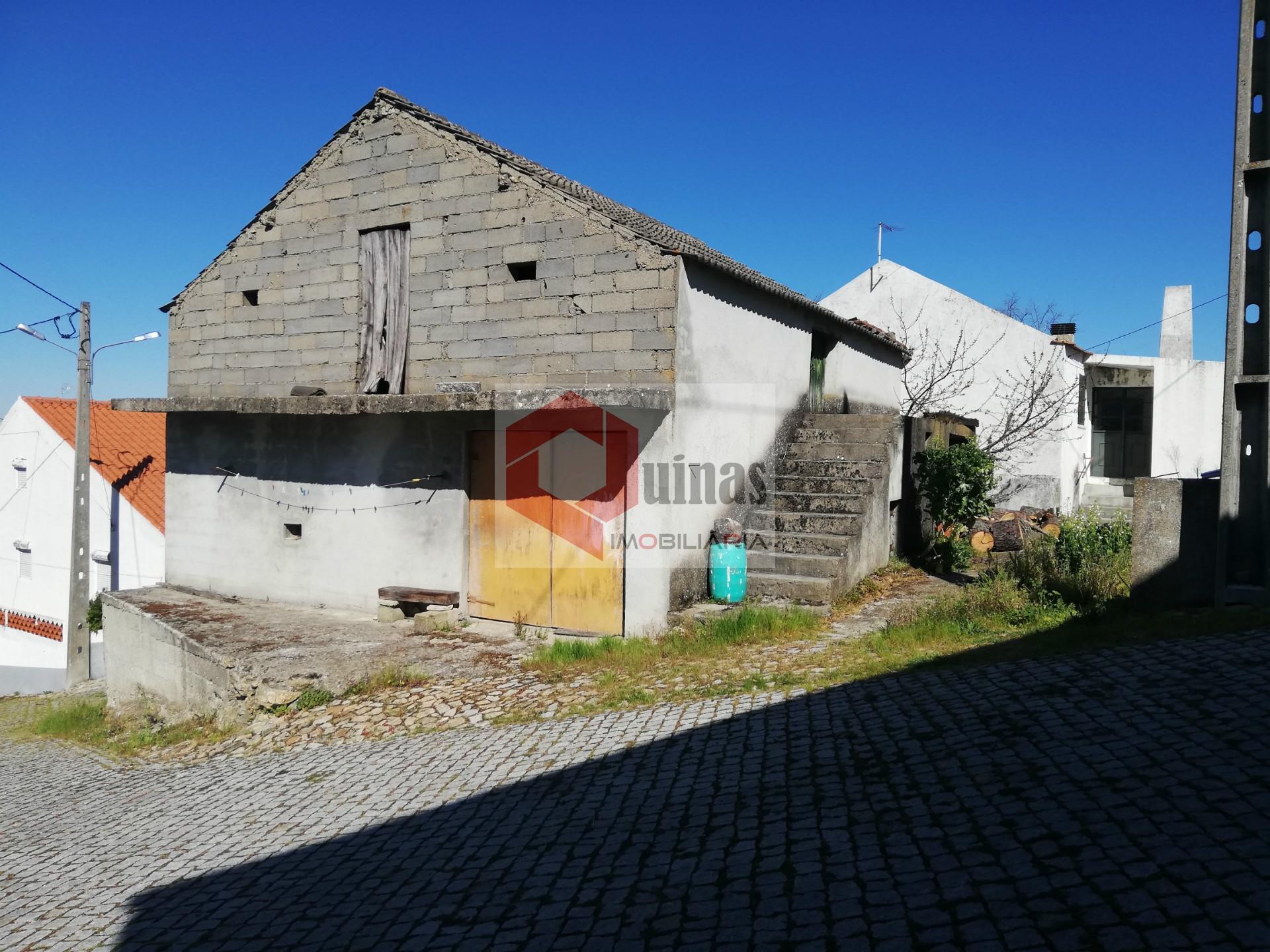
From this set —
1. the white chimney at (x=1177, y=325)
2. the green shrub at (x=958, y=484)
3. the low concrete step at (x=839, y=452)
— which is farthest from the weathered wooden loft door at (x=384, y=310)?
the white chimney at (x=1177, y=325)

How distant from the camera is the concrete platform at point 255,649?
8.35 m

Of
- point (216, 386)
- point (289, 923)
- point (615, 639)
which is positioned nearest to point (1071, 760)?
point (289, 923)

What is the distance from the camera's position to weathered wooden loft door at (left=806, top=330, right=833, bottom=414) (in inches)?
496

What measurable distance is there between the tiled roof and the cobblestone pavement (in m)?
14.0

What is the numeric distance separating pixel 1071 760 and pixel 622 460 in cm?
542

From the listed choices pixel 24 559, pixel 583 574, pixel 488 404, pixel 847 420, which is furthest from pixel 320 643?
pixel 24 559

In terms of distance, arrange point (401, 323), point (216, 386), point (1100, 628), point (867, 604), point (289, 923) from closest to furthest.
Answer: point (289, 923)
point (1100, 628)
point (867, 604)
point (401, 323)
point (216, 386)

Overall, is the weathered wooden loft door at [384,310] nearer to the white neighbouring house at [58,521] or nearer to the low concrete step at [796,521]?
the low concrete step at [796,521]

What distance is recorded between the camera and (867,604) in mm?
10039

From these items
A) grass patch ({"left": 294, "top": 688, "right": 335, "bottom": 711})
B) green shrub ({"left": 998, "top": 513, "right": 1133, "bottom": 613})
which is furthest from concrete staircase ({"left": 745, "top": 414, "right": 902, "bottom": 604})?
grass patch ({"left": 294, "top": 688, "right": 335, "bottom": 711})

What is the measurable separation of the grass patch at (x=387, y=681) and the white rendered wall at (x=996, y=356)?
53.7 feet

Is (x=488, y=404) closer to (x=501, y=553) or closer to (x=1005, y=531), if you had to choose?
(x=501, y=553)

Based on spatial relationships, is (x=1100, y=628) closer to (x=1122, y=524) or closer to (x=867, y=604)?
(x=867, y=604)

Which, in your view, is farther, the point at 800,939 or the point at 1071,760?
the point at 1071,760
